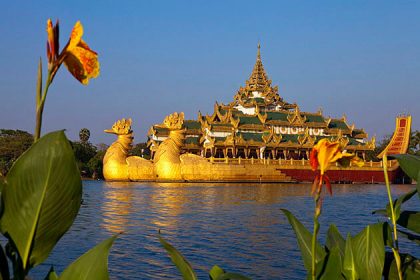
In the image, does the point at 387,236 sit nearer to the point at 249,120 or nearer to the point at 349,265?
the point at 349,265

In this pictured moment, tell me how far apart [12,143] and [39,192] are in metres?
45.9

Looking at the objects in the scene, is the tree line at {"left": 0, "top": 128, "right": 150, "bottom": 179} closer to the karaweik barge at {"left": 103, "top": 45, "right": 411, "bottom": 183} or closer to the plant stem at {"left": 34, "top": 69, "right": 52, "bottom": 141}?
the karaweik barge at {"left": 103, "top": 45, "right": 411, "bottom": 183}

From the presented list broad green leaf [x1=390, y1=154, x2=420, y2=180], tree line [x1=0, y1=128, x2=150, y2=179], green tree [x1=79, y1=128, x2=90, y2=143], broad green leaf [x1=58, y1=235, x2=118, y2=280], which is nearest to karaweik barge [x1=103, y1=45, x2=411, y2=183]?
tree line [x1=0, y1=128, x2=150, y2=179]

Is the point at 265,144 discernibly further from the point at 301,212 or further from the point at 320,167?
the point at 320,167

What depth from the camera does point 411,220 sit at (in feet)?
8.87

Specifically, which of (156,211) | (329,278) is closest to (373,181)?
(156,211)

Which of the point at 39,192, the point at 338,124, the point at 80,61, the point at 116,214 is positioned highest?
the point at 338,124

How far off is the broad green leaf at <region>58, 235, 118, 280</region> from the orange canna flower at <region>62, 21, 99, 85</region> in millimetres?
489

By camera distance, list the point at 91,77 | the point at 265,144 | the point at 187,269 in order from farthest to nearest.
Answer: the point at 265,144 < the point at 187,269 < the point at 91,77

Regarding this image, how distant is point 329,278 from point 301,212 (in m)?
14.9

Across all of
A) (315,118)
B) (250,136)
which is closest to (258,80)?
(315,118)

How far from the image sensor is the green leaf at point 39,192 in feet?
4.87

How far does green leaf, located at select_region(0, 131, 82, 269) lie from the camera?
148cm

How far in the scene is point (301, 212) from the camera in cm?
1678
